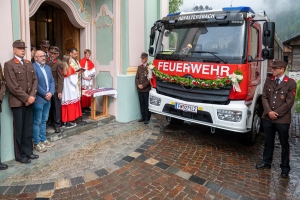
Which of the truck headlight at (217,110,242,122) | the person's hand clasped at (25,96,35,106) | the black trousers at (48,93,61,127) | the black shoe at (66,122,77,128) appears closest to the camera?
the person's hand clasped at (25,96,35,106)

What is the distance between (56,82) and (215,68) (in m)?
3.46

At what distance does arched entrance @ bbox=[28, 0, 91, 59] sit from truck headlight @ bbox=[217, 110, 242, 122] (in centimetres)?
446

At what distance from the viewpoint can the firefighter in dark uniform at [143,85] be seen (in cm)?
703

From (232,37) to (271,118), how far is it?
1.72m

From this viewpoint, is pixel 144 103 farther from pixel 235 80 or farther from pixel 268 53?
pixel 268 53

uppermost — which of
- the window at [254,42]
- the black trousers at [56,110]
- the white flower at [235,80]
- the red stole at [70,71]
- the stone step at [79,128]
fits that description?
the window at [254,42]

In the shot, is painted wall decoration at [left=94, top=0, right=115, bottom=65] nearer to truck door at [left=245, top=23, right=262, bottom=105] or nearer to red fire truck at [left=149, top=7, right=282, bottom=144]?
red fire truck at [left=149, top=7, right=282, bottom=144]

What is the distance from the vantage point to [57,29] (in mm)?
8242

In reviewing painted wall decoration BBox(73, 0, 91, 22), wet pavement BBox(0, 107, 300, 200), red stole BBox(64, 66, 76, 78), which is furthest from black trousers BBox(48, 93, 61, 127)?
painted wall decoration BBox(73, 0, 91, 22)

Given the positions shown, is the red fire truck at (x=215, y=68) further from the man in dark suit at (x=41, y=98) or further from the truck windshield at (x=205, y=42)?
the man in dark suit at (x=41, y=98)

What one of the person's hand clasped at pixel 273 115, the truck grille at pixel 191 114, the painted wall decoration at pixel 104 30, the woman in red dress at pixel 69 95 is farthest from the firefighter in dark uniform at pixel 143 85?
the person's hand clasped at pixel 273 115

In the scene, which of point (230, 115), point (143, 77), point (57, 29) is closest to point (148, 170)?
point (230, 115)

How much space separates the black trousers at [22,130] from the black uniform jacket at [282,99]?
415 centimetres

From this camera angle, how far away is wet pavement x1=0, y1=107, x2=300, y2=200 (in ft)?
12.2
